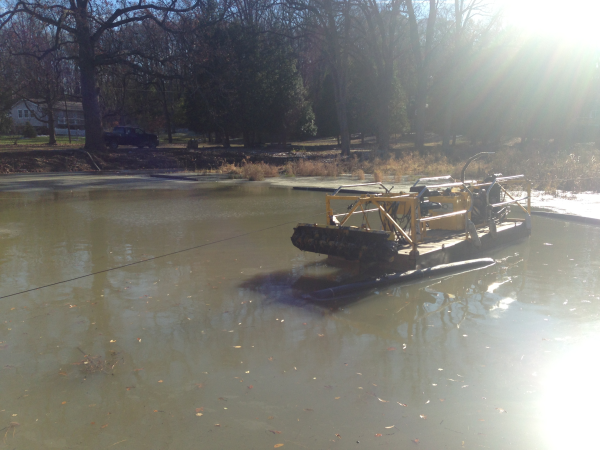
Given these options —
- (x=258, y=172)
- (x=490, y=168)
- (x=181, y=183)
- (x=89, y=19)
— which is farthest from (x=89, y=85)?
(x=490, y=168)

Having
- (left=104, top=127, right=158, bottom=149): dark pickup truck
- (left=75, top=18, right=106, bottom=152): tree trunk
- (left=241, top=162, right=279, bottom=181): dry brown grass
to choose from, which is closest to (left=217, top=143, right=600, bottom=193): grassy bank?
(left=241, top=162, right=279, bottom=181): dry brown grass

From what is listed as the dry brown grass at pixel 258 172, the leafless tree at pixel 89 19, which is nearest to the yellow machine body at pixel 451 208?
the dry brown grass at pixel 258 172

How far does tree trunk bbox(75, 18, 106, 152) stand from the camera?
29688 mm

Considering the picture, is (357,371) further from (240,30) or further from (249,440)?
(240,30)

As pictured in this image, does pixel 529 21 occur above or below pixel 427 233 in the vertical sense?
above

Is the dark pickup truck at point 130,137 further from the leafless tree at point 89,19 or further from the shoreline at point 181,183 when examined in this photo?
the shoreline at point 181,183

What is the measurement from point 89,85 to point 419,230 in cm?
2992

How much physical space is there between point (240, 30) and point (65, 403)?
37.3 meters

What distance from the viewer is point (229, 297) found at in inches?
289

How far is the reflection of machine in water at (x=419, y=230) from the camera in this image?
7.99 meters

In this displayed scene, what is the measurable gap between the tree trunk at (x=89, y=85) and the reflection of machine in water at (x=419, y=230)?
25.0 meters

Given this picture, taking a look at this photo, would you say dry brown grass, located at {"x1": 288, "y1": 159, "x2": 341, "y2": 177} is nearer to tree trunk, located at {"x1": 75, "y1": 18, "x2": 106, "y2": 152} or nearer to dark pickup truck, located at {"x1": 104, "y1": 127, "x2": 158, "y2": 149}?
tree trunk, located at {"x1": 75, "y1": 18, "x2": 106, "y2": 152}

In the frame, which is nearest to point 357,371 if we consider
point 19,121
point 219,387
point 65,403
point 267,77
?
point 219,387

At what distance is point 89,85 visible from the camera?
33031 mm
